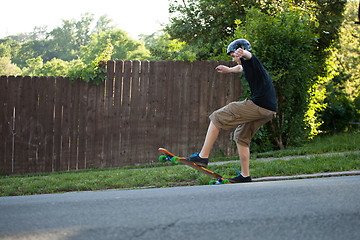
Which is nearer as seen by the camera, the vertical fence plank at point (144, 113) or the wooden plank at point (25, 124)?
the wooden plank at point (25, 124)

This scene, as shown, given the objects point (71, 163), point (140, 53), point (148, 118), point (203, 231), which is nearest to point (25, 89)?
point (71, 163)

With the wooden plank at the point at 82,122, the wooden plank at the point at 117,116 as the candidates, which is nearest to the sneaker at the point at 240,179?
A: the wooden plank at the point at 117,116

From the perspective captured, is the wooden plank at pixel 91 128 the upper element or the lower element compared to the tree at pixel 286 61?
lower

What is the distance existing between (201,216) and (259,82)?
3082mm

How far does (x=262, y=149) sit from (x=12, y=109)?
598cm

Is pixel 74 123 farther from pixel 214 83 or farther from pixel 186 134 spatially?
pixel 214 83

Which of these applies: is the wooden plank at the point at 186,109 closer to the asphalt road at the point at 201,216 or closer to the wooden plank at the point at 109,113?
the wooden plank at the point at 109,113

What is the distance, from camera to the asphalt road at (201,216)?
2.26m

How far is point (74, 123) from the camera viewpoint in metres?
9.17

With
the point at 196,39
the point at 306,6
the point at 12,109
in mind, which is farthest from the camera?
the point at 196,39

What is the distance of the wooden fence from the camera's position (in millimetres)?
9086

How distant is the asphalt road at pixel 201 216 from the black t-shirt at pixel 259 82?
224 centimetres

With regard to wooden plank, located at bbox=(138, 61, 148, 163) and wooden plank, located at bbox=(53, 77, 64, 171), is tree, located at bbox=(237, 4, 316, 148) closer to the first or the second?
wooden plank, located at bbox=(138, 61, 148, 163)

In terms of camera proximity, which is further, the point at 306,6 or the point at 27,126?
the point at 306,6
